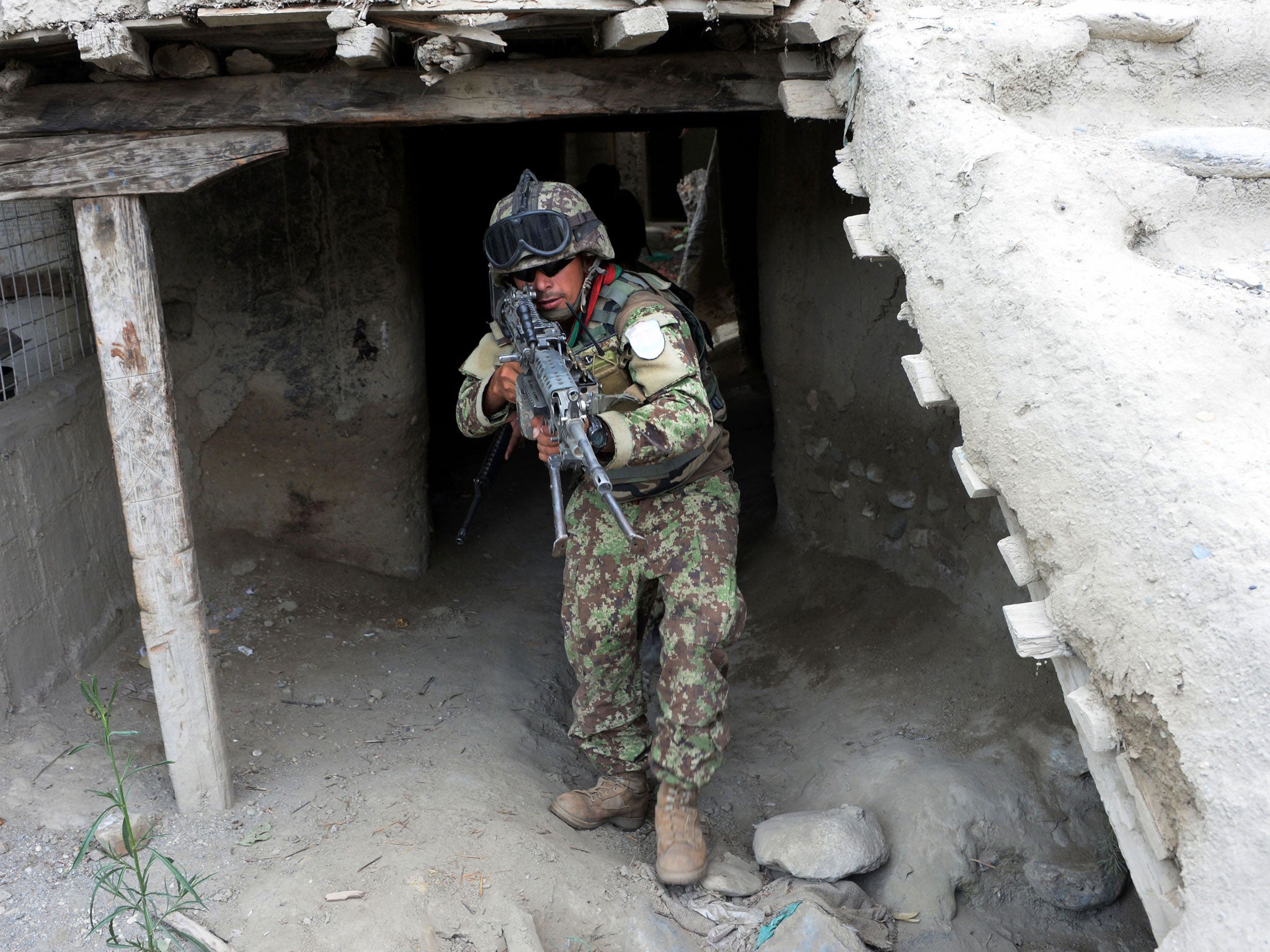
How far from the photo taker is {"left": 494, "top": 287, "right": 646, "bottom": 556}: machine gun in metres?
2.32

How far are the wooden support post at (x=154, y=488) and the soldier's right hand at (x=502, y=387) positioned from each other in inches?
34.5

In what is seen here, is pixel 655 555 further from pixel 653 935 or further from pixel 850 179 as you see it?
pixel 850 179

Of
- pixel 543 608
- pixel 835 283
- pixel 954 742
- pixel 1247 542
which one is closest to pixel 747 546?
pixel 543 608

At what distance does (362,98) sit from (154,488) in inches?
48.1

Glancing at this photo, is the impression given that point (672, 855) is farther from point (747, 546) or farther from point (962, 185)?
point (747, 546)

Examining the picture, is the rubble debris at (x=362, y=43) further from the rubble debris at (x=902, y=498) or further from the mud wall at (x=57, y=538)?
the rubble debris at (x=902, y=498)

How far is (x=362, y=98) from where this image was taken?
2.70m

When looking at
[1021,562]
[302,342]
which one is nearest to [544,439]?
[1021,562]

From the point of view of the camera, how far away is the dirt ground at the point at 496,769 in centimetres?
264

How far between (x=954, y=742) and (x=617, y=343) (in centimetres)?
172

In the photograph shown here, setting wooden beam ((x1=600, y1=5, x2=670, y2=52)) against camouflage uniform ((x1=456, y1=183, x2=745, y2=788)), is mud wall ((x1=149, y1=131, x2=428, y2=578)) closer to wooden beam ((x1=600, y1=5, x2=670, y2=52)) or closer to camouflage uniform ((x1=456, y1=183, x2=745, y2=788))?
camouflage uniform ((x1=456, y1=183, x2=745, y2=788))

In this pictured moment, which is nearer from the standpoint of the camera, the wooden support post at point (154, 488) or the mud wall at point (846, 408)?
the wooden support post at point (154, 488)

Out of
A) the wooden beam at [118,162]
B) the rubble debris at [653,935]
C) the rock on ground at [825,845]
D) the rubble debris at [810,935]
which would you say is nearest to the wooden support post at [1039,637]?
the rubble debris at [810,935]

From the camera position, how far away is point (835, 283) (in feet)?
13.6
